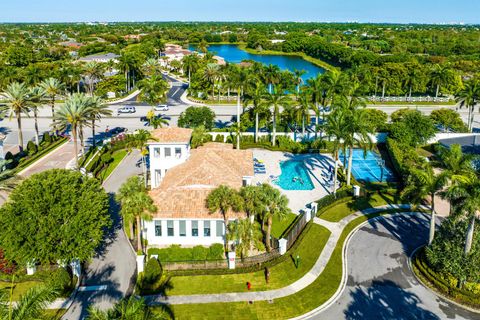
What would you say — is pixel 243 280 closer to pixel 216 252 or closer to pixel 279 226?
pixel 216 252

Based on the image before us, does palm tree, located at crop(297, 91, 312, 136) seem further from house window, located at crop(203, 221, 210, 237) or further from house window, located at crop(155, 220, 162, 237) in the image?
house window, located at crop(155, 220, 162, 237)

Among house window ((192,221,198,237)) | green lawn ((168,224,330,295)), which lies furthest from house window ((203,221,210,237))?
green lawn ((168,224,330,295))

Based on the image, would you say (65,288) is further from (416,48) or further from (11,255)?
(416,48)

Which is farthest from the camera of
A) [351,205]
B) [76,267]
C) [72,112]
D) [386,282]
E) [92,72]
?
[92,72]

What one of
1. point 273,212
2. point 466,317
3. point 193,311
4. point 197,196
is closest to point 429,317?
point 466,317

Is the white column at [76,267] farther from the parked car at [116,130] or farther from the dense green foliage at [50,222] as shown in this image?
the parked car at [116,130]

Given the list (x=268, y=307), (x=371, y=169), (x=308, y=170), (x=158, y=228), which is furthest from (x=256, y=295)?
(x=371, y=169)
